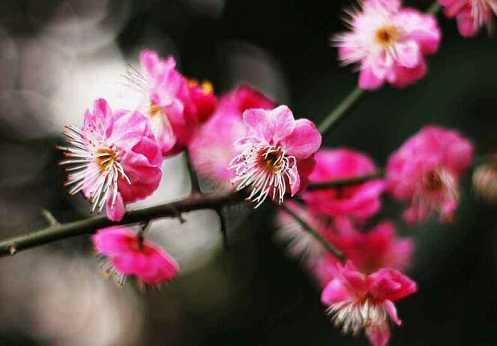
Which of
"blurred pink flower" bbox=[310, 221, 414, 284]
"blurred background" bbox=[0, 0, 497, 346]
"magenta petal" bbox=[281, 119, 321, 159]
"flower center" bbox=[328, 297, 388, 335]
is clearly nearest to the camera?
"magenta petal" bbox=[281, 119, 321, 159]

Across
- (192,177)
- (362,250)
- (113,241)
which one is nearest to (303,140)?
(192,177)

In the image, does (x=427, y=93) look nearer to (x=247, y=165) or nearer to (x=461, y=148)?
(x=461, y=148)

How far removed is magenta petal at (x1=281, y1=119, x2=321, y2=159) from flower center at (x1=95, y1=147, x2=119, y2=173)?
0.55 ft

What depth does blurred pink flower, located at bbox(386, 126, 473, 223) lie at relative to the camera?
0.93 metres

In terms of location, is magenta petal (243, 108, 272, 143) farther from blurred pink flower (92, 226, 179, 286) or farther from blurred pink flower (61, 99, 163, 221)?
blurred pink flower (92, 226, 179, 286)

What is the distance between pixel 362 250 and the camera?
40.6 inches

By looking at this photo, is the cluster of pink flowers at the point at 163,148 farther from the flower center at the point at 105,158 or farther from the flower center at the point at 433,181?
the flower center at the point at 433,181

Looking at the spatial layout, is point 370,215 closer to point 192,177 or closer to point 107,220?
point 192,177

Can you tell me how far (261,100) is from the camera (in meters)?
0.82

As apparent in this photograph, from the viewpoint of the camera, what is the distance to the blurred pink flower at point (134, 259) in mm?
811

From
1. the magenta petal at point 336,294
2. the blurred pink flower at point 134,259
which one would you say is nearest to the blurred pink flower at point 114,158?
the blurred pink flower at point 134,259

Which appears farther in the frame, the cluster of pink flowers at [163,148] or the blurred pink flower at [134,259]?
the blurred pink flower at [134,259]

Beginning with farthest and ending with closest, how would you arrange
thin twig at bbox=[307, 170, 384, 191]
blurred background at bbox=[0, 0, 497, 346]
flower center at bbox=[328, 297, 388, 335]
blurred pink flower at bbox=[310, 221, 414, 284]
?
blurred background at bbox=[0, 0, 497, 346] → blurred pink flower at bbox=[310, 221, 414, 284] → thin twig at bbox=[307, 170, 384, 191] → flower center at bbox=[328, 297, 388, 335]

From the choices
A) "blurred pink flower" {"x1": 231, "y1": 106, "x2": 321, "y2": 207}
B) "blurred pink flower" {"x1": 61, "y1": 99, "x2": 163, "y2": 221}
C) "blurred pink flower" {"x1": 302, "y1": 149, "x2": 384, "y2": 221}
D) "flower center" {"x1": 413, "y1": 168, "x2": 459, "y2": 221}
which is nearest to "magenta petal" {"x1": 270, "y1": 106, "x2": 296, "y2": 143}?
"blurred pink flower" {"x1": 231, "y1": 106, "x2": 321, "y2": 207}
